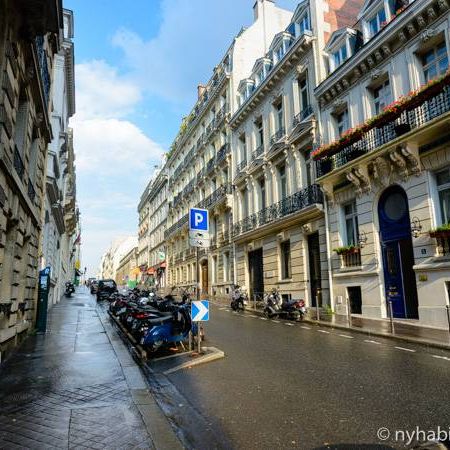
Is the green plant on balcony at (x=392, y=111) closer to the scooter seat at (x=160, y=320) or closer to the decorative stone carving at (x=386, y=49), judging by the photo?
the decorative stone carving at (x=386, y=49)

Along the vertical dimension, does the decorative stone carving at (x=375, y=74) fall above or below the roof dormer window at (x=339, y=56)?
below

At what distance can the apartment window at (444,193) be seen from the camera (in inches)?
471

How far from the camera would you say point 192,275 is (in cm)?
3909

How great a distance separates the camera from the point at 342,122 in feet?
57.2

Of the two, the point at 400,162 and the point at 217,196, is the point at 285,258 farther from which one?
the point at 217,196

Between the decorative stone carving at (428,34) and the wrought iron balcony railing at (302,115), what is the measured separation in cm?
650

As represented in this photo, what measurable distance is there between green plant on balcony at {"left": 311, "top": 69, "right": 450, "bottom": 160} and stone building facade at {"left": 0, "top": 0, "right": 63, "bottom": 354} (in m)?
10.5

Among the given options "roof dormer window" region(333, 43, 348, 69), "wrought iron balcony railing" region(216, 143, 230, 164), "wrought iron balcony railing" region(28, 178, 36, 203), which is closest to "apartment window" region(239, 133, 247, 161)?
"wrought iron balcony railing" region(216, 143, 230, 164)

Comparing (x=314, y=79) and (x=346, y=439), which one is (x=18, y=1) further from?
(x=314, y=79)

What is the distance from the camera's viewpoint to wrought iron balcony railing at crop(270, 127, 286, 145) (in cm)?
2165

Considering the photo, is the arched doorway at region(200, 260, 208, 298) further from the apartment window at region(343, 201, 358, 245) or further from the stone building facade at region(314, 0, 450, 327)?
the apartment window at region(343, 201, 358, 245)

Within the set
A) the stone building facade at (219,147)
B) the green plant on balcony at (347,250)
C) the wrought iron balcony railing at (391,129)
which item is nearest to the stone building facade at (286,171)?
the green plant on balcony at (347,250)

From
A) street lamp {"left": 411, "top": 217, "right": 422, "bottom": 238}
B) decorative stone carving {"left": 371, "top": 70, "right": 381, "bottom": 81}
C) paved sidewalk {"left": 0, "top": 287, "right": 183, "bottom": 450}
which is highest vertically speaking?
decorative stone carving {"left": 371, "top": 70, "right": 381, "bottom": 81}

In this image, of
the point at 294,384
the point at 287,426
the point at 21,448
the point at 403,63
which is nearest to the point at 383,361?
the point at 294,384
